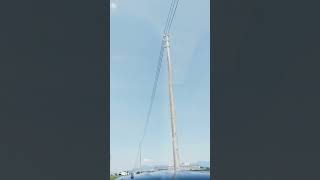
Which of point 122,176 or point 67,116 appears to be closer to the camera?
point 67,116

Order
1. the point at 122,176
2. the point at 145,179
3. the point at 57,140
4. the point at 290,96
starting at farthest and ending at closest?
the point at 145,179 → the point at 122,176 → the point at 290,96 → the point at 57,140

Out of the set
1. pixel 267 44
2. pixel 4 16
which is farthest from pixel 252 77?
pixel 4 16

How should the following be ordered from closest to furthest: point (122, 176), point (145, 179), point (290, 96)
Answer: point (290, 96) < point (122, 176) < point (145, 179)

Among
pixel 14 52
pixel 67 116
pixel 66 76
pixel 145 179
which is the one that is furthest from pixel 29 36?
pixel 145 179

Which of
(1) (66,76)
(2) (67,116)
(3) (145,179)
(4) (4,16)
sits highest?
(4) (4,16)

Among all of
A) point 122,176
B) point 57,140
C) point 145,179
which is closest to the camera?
point 57,140

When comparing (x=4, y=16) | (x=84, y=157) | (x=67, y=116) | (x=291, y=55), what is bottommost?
(x=84, y=157)

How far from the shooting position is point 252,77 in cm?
166

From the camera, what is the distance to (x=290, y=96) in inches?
64.4

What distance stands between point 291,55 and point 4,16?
1.28 meters

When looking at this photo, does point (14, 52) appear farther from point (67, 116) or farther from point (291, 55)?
point (291, 55)

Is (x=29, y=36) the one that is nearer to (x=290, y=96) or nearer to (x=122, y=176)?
(x=122, y=176)

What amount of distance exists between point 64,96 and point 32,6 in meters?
0.40

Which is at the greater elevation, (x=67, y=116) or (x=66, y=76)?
(x=66, y=76)
